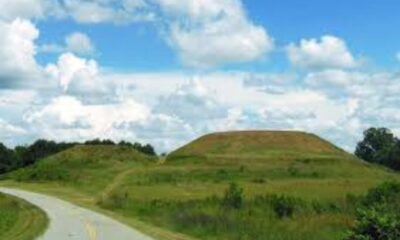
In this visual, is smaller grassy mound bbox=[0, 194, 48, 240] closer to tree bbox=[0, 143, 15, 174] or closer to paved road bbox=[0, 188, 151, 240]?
paved road bbox=[0, 188, 151, 240]

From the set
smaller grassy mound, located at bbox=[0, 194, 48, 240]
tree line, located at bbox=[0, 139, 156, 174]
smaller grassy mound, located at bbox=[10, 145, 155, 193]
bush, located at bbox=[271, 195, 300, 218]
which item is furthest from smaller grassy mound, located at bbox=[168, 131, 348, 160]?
bush, located at bbox=[271, 195, 300, 218]

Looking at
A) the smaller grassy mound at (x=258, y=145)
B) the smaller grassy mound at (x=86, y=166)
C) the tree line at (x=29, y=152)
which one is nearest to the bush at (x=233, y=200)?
the smaller grassy mound at (x=86, y=166)

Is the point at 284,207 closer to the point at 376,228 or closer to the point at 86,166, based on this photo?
the point at 376,228

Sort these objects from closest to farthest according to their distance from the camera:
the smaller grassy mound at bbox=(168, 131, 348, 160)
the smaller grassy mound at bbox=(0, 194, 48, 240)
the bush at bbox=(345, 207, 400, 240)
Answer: the bush at bbox=(345, 207, 400, 240) → the smaller grassy mound at bbox=(0, 194, 48, 240) → the smaller grassy mound at bbox=(168, 131, 348, 160)

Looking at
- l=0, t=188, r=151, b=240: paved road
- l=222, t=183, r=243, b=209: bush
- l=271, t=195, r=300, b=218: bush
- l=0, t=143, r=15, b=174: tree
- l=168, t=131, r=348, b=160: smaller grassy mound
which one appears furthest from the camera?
l=0, t=143, r=15, b=174: tree

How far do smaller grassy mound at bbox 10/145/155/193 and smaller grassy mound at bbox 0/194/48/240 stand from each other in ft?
91.7

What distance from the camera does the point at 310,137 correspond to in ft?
486

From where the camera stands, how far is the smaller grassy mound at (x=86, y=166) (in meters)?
99.9

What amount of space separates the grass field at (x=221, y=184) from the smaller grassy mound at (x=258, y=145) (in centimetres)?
20

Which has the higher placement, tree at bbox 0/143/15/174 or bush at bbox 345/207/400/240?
tree at bbox 0/143/15/174

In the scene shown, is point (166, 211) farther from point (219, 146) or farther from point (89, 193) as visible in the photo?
point (219, 146)

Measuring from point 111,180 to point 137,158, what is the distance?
29.8 m

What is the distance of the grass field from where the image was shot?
35.2 metres

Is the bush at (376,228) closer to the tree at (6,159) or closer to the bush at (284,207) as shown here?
the bush at (284,207)
